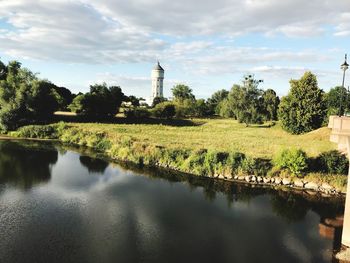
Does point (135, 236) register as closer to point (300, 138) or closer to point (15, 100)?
point (300, 138)

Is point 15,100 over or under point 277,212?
over

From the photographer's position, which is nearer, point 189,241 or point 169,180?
point 189,241

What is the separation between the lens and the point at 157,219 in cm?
2534

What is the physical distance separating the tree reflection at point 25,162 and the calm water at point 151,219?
0.65 feet

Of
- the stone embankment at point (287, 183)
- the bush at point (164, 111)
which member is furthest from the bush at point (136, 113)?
the stone embankment at point (287, 183)

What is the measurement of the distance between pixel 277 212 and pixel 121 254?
14.7 m

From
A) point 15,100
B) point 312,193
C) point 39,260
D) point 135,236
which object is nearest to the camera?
point 39,260

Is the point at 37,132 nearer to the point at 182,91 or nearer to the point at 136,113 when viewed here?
the point at 136,113

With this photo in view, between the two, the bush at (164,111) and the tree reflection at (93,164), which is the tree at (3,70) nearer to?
the bush at (164,111)

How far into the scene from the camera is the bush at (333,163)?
33.9m

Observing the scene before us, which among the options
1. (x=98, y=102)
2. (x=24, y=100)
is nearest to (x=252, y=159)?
(x=24, y=100)

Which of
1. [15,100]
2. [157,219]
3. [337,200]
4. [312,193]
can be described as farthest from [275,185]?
[15,100]

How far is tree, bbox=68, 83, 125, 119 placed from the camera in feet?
255

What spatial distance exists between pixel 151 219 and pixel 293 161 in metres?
16.8
